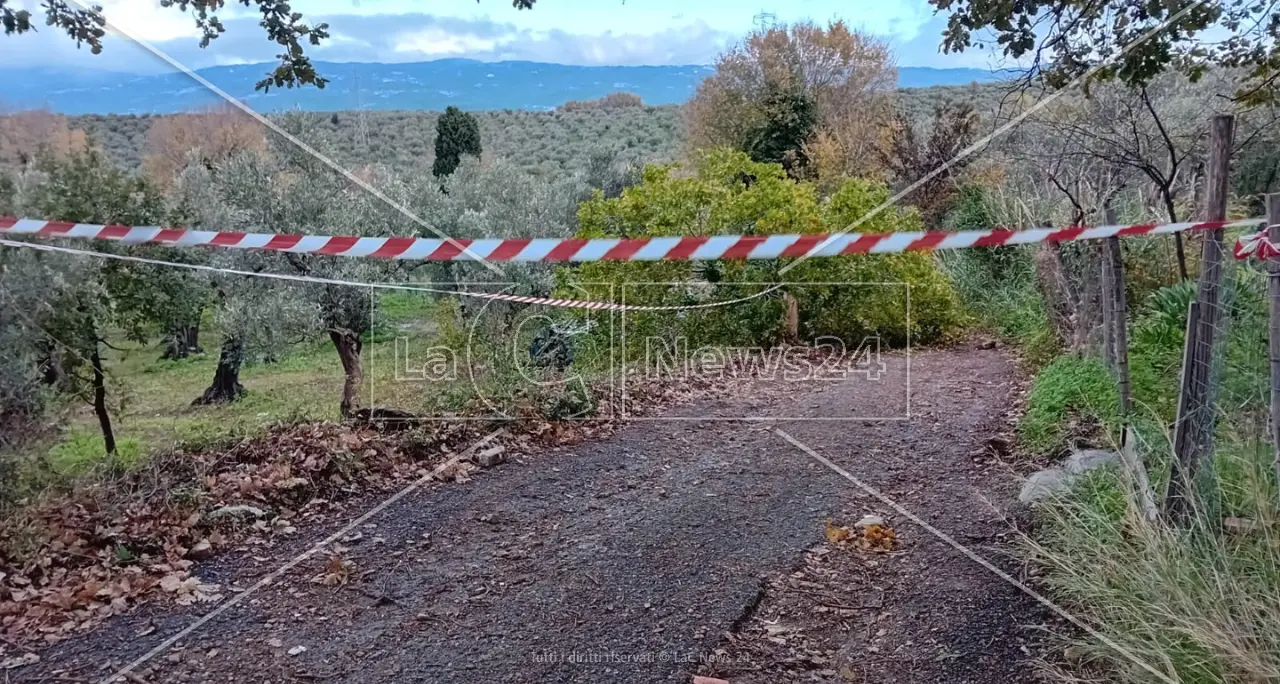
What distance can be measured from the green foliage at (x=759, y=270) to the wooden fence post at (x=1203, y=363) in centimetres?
597

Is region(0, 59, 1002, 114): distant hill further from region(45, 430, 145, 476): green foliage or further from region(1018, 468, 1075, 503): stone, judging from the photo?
region(1018, 468, 1075, 503): stone

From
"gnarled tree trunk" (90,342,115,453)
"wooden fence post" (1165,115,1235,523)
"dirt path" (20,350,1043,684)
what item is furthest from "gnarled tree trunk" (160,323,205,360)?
"wooden fence post" (1165,115,1235,523)

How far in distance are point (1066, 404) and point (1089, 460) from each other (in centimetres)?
135

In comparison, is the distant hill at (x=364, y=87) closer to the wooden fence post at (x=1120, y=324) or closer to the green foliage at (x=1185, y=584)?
the wooden fence post at (x=1120, y=324)

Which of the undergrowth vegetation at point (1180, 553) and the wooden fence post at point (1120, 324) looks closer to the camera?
the undergrowth vegetation at point (1180, 553)

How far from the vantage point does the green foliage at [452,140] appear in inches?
611

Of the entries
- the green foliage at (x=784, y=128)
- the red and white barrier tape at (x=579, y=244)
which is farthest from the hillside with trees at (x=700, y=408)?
the green foliage at (x=784, y=128)

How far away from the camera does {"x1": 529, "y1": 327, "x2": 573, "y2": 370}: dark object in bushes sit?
816 cm

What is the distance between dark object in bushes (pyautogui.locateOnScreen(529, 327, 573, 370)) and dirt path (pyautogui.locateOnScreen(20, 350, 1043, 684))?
3048 millimetres

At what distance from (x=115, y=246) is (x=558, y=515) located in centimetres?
502

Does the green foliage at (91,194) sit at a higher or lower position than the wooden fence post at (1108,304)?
higher

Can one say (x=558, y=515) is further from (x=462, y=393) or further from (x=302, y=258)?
(x=302, y=258)

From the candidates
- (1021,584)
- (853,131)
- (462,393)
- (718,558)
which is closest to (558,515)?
(718,558)

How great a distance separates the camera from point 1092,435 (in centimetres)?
479
